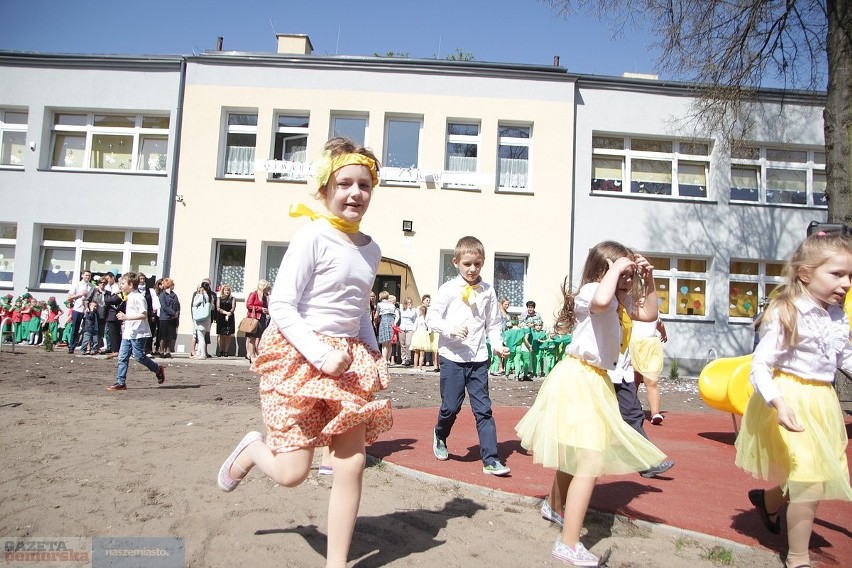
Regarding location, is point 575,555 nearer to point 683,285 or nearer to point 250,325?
point 250,325

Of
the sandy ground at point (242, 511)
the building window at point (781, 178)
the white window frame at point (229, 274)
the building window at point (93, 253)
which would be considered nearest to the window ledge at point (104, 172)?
the building window at point (93, 253)

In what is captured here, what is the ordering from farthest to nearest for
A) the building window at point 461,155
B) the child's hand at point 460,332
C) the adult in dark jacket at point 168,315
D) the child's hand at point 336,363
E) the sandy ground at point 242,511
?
the building window at point 461,155
the adult in dark jacket at point 168,315
the child's hand at point 460,332
the sandy ground at point 242,511
the child's hand at point 336,363

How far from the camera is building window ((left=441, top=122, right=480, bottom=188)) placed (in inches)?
695

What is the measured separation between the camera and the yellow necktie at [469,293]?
5359mm

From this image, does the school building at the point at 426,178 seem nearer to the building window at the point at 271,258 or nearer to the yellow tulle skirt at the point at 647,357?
the building window at the point at 271,258

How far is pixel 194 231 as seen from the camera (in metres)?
17.5

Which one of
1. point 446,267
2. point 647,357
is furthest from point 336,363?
point 446,267

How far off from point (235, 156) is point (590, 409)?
1662cm

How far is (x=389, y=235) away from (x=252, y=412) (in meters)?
10.6

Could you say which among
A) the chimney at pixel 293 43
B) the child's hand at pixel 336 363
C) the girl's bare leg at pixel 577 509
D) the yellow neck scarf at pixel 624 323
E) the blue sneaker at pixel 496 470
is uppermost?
the chimney at pixel 293 43

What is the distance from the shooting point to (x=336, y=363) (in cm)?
263

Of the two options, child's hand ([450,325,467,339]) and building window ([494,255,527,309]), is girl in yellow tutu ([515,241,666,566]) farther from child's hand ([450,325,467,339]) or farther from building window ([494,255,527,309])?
building window ([494,255,527,309])

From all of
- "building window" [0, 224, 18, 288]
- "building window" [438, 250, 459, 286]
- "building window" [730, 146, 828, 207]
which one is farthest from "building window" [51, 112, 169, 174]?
"building window" [730, 146, 828, 207]

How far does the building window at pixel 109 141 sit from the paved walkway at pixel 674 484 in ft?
48.2
